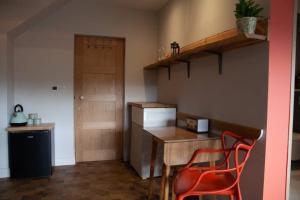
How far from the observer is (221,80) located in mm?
2402

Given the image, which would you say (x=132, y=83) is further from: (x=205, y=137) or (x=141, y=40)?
(x=205, y=137)

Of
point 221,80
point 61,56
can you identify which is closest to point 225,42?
point 221,80

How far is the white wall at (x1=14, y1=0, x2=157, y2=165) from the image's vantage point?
3656 millimetres

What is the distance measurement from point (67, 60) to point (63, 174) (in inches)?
67.5

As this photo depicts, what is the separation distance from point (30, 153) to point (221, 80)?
103 inches

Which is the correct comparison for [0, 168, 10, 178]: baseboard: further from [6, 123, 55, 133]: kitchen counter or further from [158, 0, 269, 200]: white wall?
[158, 0, 269, 200]: white wall

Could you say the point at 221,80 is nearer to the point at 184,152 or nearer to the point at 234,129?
the point at 234,129

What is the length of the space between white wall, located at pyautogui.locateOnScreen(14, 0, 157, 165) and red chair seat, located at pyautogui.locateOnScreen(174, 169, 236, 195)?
2.37m

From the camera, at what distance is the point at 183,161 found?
7.01 ft

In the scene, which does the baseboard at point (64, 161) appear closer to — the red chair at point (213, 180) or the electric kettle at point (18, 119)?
the electric kettle at point (18, 119)

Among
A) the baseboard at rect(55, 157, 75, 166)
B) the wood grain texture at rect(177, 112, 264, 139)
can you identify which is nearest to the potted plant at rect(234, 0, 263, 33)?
the wood grain texture at rect(177, 112, 264, 139)

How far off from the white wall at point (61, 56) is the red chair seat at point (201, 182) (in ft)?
7.76

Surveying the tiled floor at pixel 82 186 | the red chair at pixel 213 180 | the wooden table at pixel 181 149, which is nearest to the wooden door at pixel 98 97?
the tiled floor at pixel 82 186

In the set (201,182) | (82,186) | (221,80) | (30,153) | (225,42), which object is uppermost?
(225,42)
